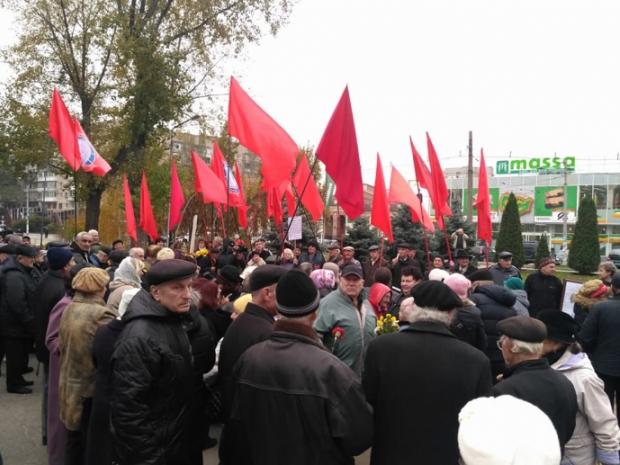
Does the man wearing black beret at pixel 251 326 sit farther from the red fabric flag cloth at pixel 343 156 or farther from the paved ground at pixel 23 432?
the red fabric flag cloth at pixel 343 156

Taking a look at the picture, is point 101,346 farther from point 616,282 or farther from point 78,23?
point 78,23

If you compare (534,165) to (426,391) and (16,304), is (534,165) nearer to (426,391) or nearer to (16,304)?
(16,304)

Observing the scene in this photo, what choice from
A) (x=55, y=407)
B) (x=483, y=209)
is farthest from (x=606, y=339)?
(x=483, y=209)

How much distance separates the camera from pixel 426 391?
8.94ft

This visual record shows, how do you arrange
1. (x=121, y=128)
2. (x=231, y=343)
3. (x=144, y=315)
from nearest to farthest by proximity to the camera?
(x=144, y=315) < (x=231, y=343) < (x=121, y=128)

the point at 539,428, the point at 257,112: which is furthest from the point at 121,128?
the point at 539,428

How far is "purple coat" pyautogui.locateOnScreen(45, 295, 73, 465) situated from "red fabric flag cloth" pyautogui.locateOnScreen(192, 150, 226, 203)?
22.9ft

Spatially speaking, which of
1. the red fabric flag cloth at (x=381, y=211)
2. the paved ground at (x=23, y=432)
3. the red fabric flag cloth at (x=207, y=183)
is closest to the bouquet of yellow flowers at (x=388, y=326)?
the paved ground at (x=23, y=432)

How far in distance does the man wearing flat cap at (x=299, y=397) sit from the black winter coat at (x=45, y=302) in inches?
137

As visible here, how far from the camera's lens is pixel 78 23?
20062 mm

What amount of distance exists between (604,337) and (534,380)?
2862 millimetres

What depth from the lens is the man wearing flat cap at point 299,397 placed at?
252cm

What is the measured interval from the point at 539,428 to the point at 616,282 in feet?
14.7

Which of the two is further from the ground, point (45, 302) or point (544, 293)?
point (45, 302)
